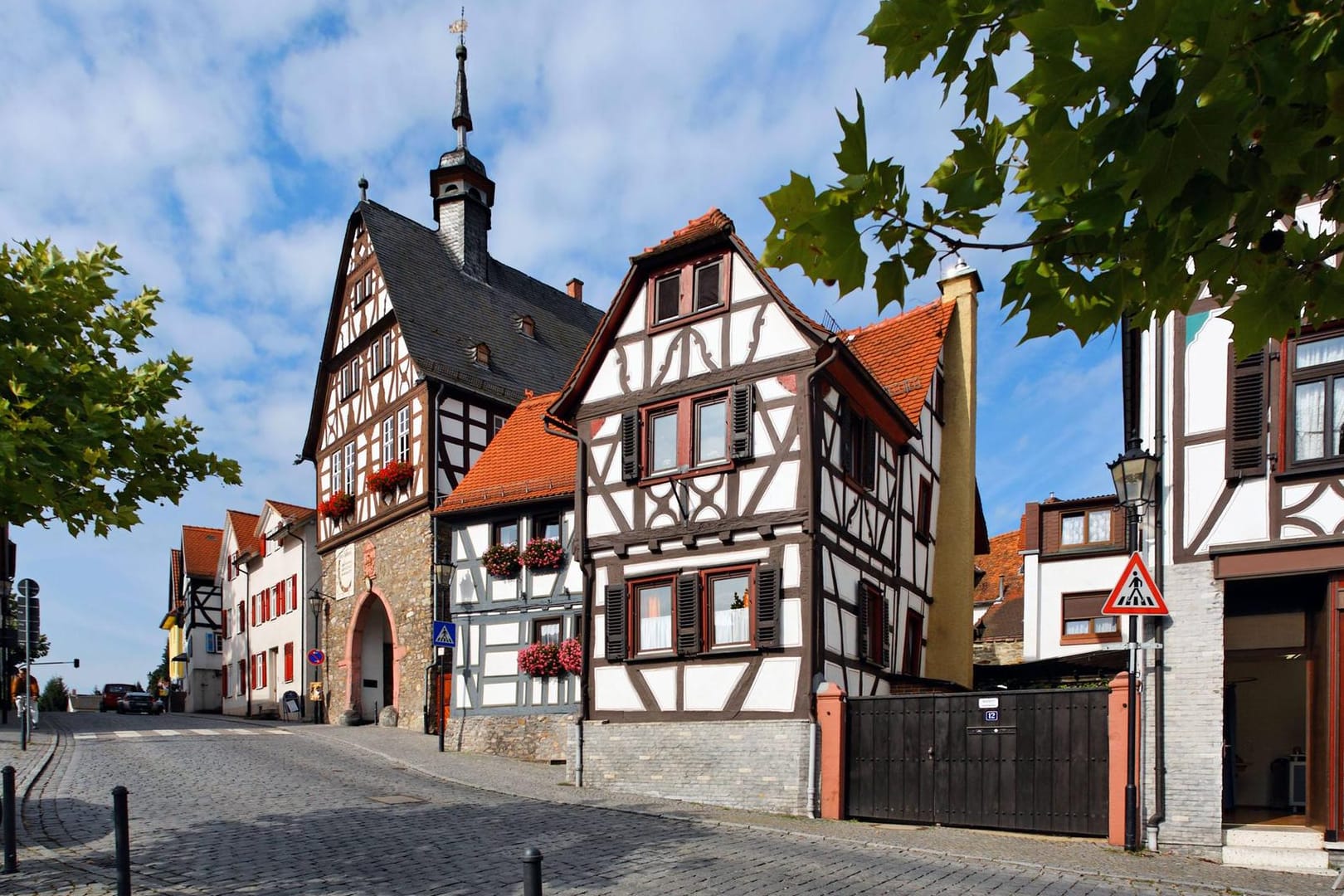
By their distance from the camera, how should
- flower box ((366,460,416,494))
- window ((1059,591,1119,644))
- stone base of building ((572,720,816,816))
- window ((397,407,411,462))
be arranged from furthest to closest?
1. window ((397,407,411,462))
2. flower box ((366,460,416,494))
3. window ((1059,591,1119,644))
4. stone base of building ((572,720,816,816))

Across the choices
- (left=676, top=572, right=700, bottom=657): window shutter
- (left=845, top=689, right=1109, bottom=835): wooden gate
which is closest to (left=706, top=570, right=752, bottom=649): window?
(left=676, top=572, right=700, bottom=657): window shutter

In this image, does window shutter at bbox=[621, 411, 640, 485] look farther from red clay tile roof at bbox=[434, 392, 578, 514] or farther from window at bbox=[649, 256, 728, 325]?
red clay tile roof at bbox=[434, 392, 578, 514]

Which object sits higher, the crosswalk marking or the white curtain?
the white curtain

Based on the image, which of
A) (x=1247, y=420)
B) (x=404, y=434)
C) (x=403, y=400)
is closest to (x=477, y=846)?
(x=1247, y=420)

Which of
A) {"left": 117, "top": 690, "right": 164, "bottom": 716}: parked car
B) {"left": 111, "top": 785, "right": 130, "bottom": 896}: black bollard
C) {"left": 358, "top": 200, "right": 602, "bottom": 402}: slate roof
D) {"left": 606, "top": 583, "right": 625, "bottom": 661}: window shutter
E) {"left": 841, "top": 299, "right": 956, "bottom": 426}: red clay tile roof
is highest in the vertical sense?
{"left": 358, "top": 200, "right": 602, "bottom": 402}: slate roof

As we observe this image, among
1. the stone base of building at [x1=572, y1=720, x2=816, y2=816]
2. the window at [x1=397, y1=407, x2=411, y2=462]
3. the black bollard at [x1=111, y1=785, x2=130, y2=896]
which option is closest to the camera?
the black bollard at [x1=111, y1=785, x2=130, y2=896]

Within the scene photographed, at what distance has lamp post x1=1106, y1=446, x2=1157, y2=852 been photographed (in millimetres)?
12406

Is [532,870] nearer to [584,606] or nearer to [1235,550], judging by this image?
[1235,550]

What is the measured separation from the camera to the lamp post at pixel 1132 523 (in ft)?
40.7

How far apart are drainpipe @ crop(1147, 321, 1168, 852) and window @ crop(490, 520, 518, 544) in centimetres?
1401

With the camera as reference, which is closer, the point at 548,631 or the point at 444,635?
the point at 444,635

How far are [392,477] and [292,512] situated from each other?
38.5 feet

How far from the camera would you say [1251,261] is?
420cm

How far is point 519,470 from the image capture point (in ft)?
80.2
